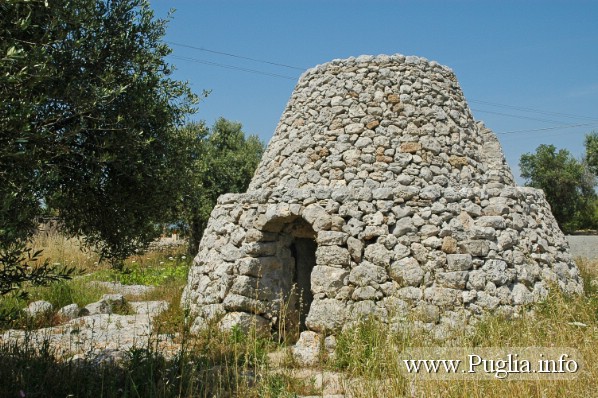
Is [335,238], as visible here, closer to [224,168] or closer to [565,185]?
[224,168]

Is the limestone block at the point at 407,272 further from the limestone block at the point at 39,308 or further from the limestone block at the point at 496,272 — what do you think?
the limestone block at the point at 39,308

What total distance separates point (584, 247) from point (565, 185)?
14135 mm

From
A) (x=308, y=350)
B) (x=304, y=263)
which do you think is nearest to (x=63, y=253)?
(x=304, y=263)

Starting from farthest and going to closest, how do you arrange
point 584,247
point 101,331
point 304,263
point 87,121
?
1. point 584,247
2. point 304,263
3. point 101,331
4. point 87,121

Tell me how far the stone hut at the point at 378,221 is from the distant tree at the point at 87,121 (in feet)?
7.43

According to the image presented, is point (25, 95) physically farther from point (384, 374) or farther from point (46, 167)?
point (384, 374)

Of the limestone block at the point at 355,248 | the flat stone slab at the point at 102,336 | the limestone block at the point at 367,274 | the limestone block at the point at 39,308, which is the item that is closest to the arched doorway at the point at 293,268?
the limestone block at the point at 355,248

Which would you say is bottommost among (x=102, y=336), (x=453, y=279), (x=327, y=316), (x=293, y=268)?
(x=102, y=336)

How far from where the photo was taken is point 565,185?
33.4 meters

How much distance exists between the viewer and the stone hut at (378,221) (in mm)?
7645

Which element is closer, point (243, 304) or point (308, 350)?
point (308, 350)

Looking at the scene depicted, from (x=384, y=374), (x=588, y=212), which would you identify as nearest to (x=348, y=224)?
(x=384, y=374)

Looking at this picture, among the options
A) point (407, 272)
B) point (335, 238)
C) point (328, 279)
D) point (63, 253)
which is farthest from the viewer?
point (63, 253)

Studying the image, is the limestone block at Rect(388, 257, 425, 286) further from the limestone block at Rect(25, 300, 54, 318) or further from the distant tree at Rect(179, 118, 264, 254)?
the distant tree at Rect(179, 118, 264, 254)
